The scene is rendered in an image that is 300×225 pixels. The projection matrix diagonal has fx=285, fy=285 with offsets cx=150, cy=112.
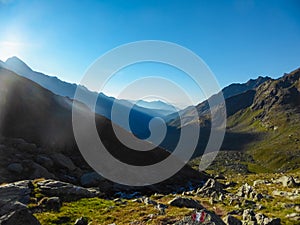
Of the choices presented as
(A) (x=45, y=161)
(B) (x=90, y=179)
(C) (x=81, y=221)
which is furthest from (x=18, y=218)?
(A) (x=45, y=161)

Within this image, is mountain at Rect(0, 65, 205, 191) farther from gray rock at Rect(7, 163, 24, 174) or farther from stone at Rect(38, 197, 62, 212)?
stone at Rect(38, 197, 62, 212)

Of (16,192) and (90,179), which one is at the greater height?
(16,192)

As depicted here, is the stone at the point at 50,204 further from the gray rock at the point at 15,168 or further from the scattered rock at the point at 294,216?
the scattered rock at the point at 294,216

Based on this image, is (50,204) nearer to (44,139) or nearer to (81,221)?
(81,221)

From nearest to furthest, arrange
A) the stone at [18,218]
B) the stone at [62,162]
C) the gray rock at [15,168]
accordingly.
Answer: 1. the stone at [18,218]
2. the gray rock at [15,168]
3. the stone at [62,162]

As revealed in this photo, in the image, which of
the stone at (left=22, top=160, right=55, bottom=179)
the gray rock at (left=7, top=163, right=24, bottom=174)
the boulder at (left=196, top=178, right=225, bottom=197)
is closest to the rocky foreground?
the boulder at (left=196, top=178, right=225, bottom=197)

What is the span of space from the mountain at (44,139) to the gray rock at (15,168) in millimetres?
566

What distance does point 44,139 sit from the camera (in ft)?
228

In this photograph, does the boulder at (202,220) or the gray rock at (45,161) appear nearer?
the boulder at (202,220)

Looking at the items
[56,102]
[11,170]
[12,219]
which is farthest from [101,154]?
[12,219]

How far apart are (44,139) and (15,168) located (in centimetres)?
2064

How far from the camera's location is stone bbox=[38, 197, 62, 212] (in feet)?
102

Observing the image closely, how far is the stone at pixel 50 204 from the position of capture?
102 feet

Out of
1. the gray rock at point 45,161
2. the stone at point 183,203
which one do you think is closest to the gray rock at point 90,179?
the gray rock at point 45,161
